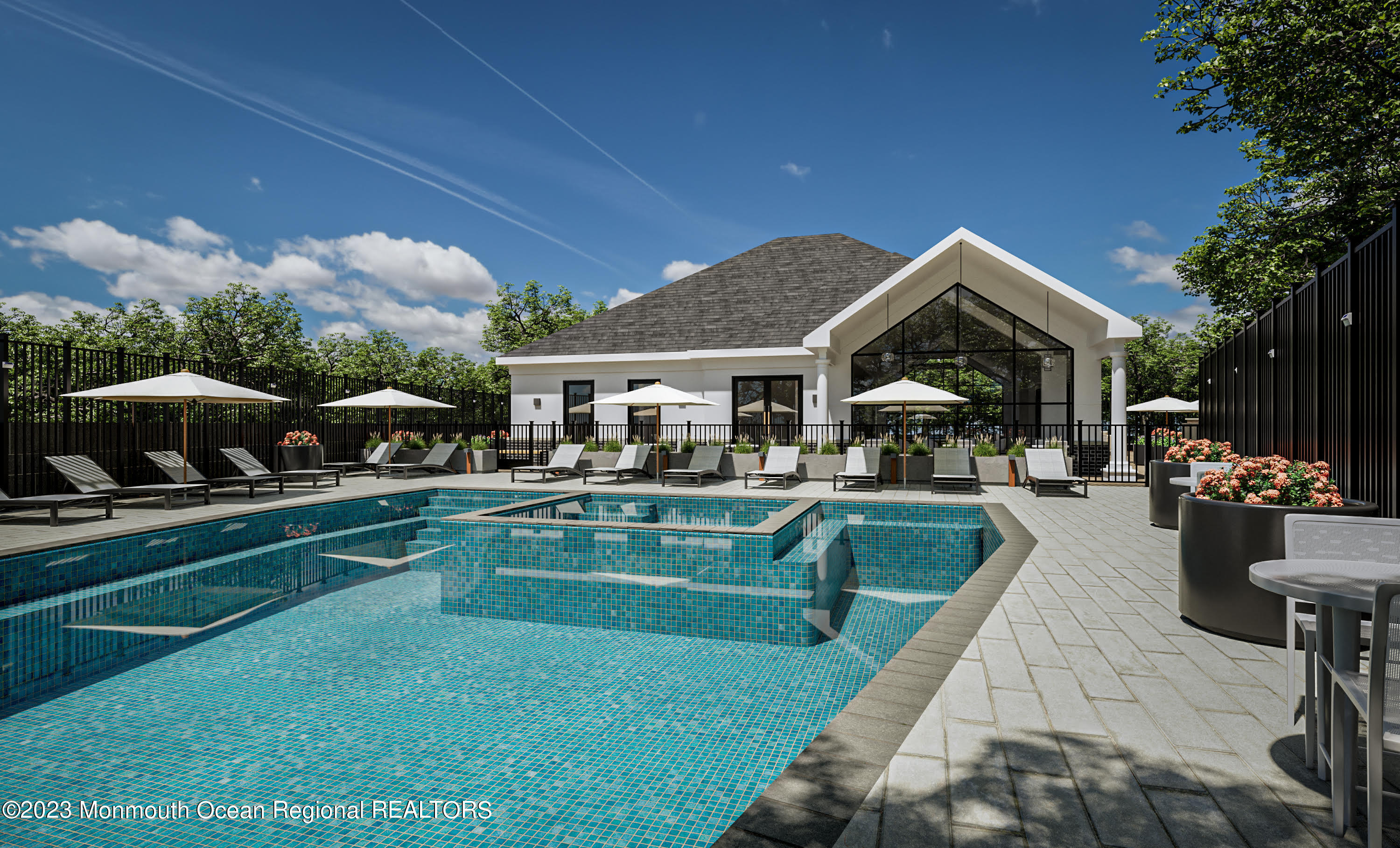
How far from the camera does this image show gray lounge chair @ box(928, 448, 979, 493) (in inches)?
496

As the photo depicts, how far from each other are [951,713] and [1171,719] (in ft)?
3.15

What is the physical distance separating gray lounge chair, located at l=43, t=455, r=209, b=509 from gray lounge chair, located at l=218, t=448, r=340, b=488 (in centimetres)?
172

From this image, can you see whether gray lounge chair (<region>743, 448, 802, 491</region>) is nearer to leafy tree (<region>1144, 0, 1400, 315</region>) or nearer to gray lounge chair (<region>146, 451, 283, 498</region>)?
leafy tree (<region>1144, 0, 1400, 315</region>)

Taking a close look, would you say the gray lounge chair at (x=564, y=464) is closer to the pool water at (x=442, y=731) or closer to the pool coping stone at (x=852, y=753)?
the pool water at (x=442, y=731)

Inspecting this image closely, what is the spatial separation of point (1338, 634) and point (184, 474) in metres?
14.6

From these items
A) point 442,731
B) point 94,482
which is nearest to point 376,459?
point 94,482

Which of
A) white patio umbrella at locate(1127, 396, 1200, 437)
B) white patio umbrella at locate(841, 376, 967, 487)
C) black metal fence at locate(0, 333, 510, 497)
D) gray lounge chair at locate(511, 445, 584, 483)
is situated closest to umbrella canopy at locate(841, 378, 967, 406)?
white patio umbrella at locate(841, 376, 967, 487)

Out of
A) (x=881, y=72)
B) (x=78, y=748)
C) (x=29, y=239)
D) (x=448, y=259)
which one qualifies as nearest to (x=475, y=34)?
(x=881, y=72)

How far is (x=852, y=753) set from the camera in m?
2.34

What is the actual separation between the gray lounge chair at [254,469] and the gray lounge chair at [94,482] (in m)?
1.72

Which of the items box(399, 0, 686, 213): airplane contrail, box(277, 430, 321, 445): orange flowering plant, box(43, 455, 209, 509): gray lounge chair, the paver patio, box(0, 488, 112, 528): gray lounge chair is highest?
box(399, 0, 686, 213): airplane contrail

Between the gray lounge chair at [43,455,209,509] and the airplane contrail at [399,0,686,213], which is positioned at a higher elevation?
the airplane contrail at [399,0,686,213]

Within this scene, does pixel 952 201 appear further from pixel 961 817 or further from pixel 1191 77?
pixel 961 817

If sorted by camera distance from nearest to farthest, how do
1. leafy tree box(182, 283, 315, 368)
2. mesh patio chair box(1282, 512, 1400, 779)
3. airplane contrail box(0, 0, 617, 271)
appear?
mesh patio chair box(1282, 512, 1400, 779) < airplane contrail box(0, 0, 617, 271) < leafy tree box(182, 283, 315, 368)
